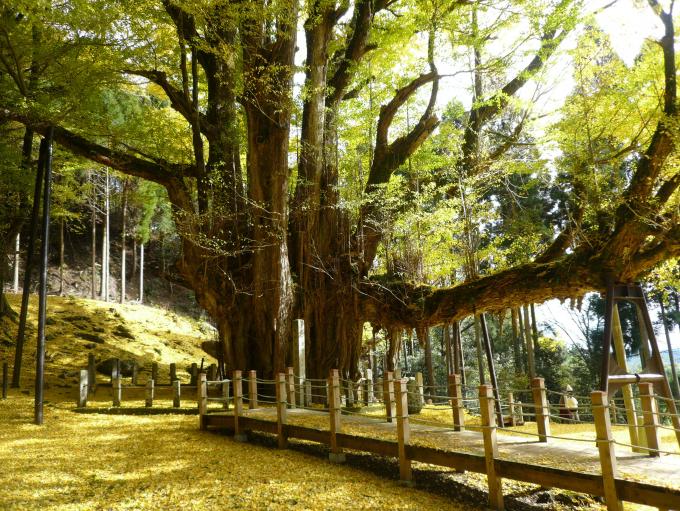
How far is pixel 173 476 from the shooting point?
5637 millimetres

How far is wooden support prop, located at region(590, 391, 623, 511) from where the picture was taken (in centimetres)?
392

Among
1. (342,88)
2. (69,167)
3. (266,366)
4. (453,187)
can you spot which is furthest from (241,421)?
(69,167)

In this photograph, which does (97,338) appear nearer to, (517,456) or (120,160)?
(120,160)

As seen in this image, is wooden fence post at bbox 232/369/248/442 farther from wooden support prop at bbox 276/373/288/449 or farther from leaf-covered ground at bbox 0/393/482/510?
wooden support prop at bbox 276/373/288/449

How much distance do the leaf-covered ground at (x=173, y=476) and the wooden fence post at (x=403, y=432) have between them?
0.46 feet

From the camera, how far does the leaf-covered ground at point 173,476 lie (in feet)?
15.8

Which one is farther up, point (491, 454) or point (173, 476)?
point (491, 454)

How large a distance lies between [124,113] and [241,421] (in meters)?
14.7

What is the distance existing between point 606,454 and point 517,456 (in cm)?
101

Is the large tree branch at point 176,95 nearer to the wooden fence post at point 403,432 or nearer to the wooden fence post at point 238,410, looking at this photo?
the wooden fence post at point 238,410

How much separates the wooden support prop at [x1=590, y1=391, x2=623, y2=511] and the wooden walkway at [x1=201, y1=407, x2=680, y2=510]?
5 centimetres

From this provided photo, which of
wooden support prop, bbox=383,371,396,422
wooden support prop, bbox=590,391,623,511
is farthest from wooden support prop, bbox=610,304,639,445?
wooden support prop, bbox=590,391,623,511

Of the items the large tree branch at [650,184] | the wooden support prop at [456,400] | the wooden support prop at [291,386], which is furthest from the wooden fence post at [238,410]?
the large tree branch at [650,184]

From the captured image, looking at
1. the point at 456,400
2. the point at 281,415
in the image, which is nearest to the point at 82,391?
the point at 281,415
